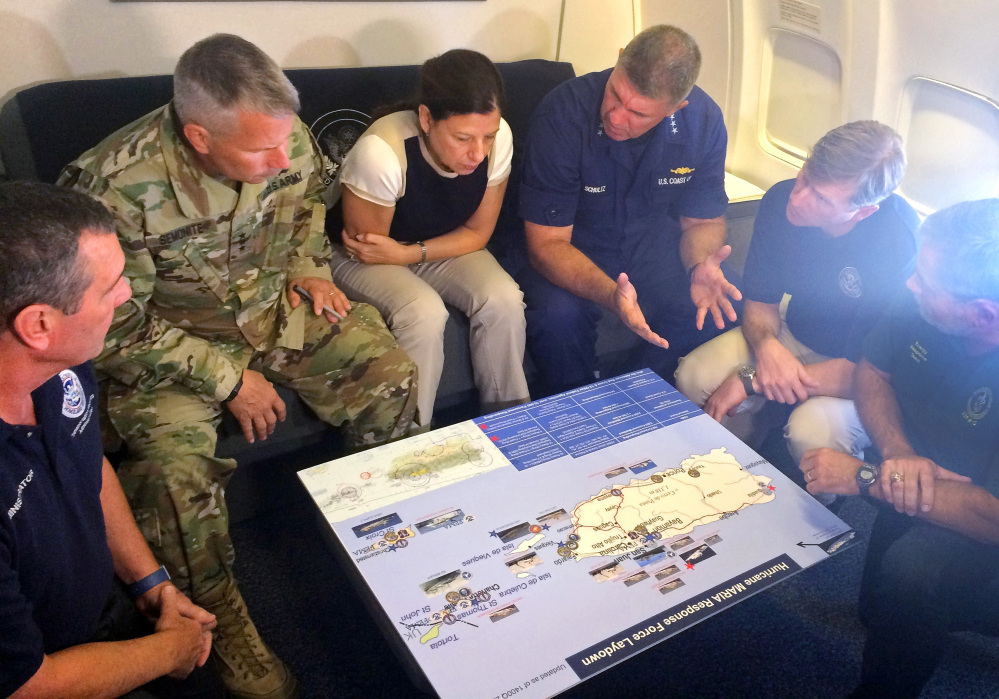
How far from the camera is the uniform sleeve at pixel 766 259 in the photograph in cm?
242

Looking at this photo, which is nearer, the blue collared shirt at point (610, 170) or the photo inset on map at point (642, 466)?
the photo inset on map at point (642, 466)

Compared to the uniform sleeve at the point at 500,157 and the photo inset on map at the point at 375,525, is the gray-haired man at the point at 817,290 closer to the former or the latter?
the uniform sleeve at the point at 500,157

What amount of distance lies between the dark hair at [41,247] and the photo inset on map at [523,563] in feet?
2.97

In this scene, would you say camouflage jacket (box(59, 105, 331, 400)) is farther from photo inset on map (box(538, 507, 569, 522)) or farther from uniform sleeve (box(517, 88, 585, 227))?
photo inset on map (box(538, 507, 569, 522))

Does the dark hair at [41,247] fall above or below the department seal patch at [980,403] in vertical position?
above

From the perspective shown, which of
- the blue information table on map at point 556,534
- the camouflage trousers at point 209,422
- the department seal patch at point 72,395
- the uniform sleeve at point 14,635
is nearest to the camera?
the uniform sleeve at point 14,635

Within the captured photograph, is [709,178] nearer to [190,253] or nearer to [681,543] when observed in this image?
[681,543]

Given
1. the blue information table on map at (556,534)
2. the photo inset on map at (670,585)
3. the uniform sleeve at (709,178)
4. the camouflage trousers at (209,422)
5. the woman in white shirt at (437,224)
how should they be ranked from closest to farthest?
the blue information table on map at (556,534) < the photo inset on map at (670,585) < the camouflage trousers at (209,422) < the woman in white shirt at (437,224) < the uniform sleeve at (709,178)

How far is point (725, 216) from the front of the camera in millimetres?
2938

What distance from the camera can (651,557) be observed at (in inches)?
64.4

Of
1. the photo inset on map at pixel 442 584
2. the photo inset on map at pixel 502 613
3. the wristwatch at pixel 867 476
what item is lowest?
the wristwatch at pixel 867 476

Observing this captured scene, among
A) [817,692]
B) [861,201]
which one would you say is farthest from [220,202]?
[817,692]

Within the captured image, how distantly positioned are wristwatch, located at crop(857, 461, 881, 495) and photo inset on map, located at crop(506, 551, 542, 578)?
809mm

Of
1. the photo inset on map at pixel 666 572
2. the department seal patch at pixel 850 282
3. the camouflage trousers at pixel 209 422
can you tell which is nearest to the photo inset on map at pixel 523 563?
the photo inset on map at pixel 666 572
